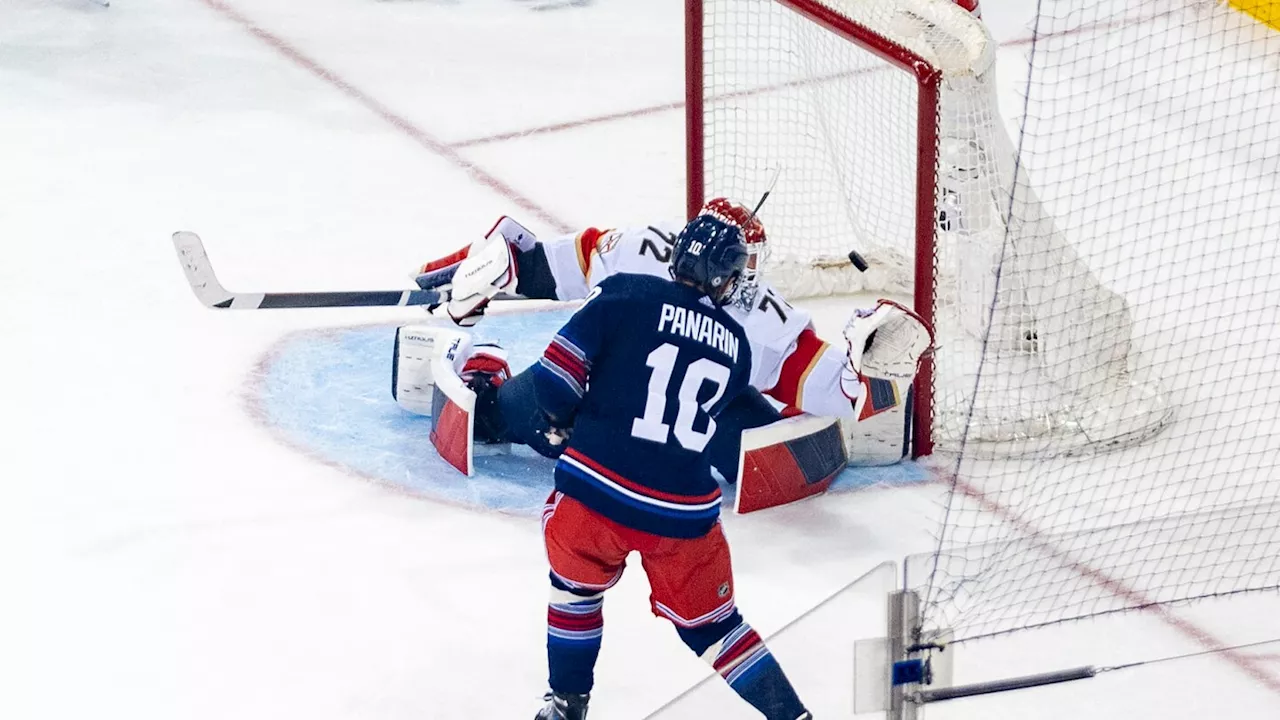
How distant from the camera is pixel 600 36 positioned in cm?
718

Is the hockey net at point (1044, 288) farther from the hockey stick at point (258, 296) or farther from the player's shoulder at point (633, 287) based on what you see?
the hockey stick at point (258, 296)

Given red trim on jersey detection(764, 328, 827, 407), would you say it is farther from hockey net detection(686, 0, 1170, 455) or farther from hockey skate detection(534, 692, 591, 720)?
hockey skate detection(534, 692, 591, 720)

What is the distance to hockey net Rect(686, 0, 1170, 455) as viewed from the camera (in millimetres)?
3928

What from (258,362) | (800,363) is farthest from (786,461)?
(258,362)

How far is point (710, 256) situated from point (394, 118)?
142 inches

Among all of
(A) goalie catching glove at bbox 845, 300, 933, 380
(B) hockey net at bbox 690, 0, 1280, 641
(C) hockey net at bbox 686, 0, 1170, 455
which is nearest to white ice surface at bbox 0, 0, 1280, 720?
(B) hockey net at bbox 690, 0, 1280, 641

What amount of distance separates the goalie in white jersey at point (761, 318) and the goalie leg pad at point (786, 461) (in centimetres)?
4

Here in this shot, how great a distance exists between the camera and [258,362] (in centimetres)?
452

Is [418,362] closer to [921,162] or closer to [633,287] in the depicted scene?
[921,162]

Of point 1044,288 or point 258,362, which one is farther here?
point 258,362

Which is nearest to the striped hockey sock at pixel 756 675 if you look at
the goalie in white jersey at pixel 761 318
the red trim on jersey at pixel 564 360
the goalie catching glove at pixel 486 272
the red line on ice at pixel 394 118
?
the red trim on jersey at pixel 564 360

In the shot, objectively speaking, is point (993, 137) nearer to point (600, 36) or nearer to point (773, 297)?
point (773, 297)

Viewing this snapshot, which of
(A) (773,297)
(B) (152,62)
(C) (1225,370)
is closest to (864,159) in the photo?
(C) (1225,370)

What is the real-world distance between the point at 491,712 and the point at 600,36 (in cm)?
438
